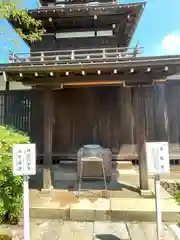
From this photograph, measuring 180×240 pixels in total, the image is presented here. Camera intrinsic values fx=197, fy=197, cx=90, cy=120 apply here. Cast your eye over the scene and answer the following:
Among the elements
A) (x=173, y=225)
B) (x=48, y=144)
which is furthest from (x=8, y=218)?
(x=173, y=225)

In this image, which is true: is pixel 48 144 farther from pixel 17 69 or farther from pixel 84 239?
pixel 84 239

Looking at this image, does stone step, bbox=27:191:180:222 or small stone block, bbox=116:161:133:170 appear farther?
small stone block, bbox=116:161:133:170

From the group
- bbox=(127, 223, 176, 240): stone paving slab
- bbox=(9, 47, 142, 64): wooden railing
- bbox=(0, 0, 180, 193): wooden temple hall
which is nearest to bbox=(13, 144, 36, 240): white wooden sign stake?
bbox=(127, 223, 176, 240): stone paving slab

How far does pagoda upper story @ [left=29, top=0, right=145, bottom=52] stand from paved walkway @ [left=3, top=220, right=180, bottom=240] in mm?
6768

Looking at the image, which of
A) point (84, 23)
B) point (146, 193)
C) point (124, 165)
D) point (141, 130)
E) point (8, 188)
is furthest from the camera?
point (84, 23)

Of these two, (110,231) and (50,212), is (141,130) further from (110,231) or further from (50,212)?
(50,212)

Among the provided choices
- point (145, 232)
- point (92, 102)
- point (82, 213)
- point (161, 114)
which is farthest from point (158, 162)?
point (161, 114)

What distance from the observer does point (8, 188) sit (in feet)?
11.3

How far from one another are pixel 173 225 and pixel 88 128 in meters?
4.89

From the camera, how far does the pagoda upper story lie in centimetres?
726

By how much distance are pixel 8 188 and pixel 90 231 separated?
63.0 inches

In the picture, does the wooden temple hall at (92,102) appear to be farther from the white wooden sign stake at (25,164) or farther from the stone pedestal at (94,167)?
the white wooden sign stake at (25,164)

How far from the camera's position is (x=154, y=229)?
11.2ft

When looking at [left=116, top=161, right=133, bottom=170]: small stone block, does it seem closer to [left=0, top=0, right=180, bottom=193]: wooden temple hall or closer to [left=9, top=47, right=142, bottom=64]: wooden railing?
[left=0, top=0, right=180, bottom=193]: wooden temple hall
